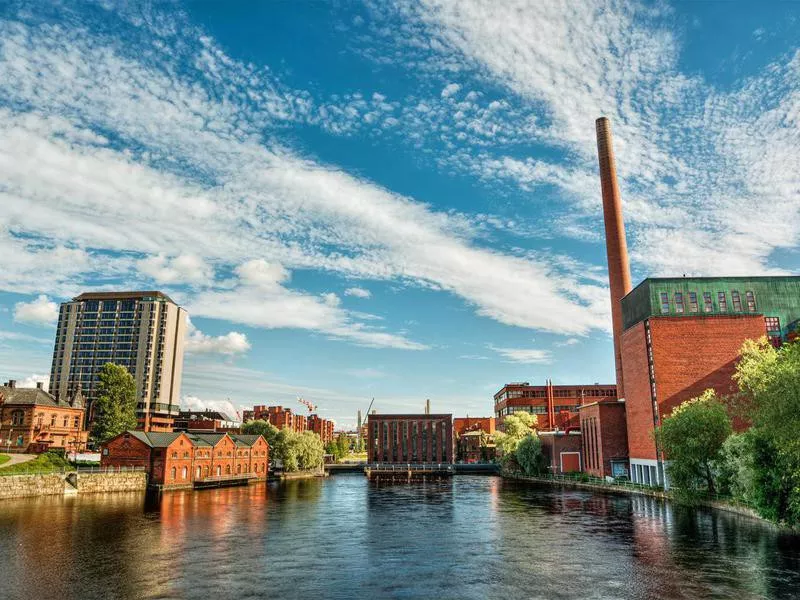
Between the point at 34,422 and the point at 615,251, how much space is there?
10216 centimetres

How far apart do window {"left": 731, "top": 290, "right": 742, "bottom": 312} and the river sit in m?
33.6

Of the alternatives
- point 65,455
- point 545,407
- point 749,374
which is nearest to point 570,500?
point 749,374

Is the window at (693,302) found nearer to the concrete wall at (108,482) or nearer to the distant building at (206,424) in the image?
the concrete wall at (108,482)

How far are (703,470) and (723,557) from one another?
88.6ft

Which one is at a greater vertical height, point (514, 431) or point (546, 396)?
point (546, 396)

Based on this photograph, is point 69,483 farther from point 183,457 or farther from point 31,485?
point 183,457

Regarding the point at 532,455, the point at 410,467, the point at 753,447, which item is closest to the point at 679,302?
the point at 753,447

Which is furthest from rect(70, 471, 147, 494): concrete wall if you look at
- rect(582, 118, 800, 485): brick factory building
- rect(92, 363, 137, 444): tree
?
rect(582, 118, 800, 485): brick factory building

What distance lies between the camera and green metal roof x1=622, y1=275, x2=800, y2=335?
8319 centimetres

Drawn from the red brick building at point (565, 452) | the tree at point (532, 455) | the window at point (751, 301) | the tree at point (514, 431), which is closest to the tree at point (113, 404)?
the tree at point (532, 455)

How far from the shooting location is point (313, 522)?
56.1m

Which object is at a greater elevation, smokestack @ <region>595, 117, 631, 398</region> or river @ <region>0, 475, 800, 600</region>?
smokestack @ <region>595, 117, 631, 398</region>

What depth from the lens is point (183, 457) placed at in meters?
94.8

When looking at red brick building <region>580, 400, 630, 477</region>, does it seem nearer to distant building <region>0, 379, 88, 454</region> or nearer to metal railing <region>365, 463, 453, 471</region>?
metal railing <region>365, 463, 453, 471</region>
